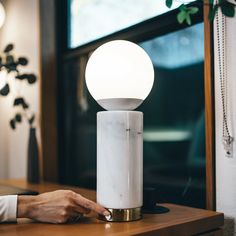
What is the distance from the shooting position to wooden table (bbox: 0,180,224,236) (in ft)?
3.26

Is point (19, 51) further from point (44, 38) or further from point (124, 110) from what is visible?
point (124, 110)

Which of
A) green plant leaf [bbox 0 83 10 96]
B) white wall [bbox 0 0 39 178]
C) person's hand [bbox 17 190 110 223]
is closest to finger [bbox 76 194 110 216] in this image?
person's hand [bbox 17 190 110 223]

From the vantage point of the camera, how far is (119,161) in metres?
1.09

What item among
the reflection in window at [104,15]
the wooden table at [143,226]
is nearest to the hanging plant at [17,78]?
the reflection in window at [104,15]

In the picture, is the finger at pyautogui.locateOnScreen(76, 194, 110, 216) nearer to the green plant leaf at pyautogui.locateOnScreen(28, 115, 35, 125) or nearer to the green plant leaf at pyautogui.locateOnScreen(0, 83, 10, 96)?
the green plant leaf at pyautogui.locateOnScreen(0, 83, 10, 96)

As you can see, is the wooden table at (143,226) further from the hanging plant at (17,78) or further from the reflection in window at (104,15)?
the hanging plant at (17,78)

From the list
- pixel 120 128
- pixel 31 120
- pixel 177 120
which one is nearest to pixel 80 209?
pixel 120 128

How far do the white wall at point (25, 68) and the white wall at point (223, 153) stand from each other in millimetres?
1483

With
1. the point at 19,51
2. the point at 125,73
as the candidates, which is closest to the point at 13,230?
the point at 125,73

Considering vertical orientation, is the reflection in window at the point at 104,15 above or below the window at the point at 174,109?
above

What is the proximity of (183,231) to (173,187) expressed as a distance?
0.56m

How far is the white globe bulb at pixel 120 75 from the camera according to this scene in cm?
108

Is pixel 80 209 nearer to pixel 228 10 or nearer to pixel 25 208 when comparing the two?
pixel 25 208

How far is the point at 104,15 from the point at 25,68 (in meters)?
0.80
